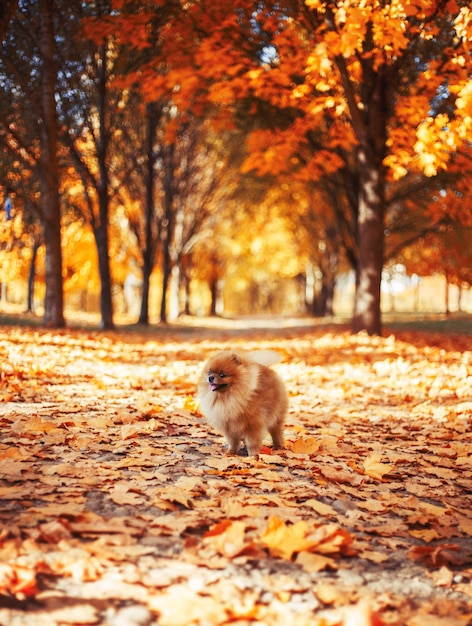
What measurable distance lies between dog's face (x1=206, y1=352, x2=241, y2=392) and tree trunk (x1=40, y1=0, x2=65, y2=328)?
37.4ft

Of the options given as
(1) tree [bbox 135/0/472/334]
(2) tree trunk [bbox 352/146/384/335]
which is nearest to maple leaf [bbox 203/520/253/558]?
(1) tree [bbox 135/0/472/334]

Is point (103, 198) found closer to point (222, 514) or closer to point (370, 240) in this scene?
point (370, 240)

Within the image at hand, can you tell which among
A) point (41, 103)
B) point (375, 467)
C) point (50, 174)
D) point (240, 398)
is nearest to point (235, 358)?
point (240, 398)

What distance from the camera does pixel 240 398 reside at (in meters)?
4.65

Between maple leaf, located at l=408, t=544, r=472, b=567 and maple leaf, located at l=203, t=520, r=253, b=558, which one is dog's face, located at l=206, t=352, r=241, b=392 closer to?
maple leaf, located at l=203, t=520, r=253, b=558

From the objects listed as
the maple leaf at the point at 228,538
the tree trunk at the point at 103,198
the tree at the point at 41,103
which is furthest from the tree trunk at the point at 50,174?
the maple leaf at the point at 228,538

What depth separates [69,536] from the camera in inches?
111

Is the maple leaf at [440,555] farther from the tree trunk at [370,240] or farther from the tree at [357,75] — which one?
the tree trunk at [370,240]

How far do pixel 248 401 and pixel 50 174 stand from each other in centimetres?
1191

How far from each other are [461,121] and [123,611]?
32.6 feet

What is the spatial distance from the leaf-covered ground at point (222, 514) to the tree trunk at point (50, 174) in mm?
8324

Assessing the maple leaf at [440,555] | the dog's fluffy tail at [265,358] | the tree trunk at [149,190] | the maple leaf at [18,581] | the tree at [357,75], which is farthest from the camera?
the tree trunk at [149,190]

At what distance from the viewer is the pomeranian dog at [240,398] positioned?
4.66m

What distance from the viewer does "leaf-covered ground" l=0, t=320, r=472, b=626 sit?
240cm
